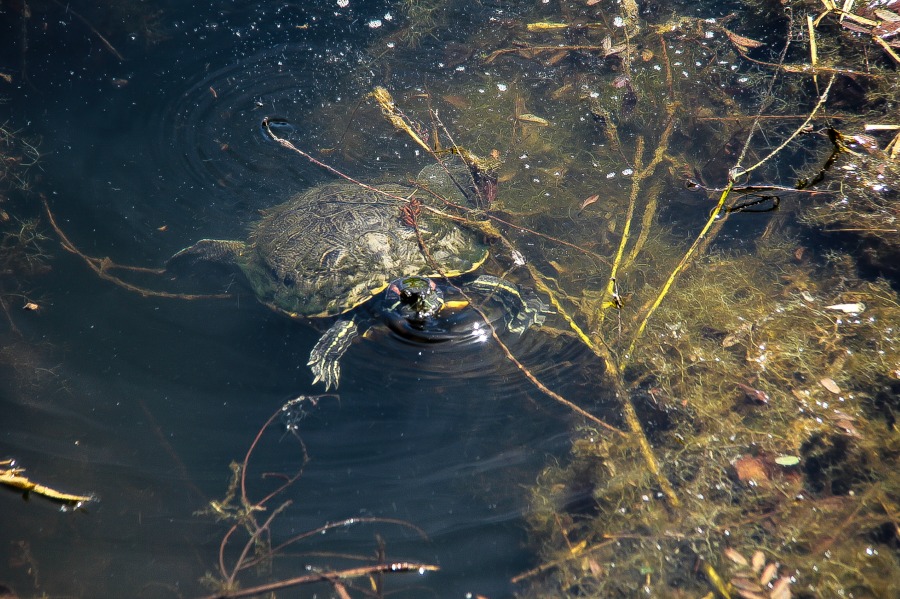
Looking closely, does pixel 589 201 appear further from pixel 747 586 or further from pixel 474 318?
pixel 747 586

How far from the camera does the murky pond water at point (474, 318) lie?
2.75 m

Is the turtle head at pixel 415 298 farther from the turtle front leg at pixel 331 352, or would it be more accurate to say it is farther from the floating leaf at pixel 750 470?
the floating leaf at pixel 750 470

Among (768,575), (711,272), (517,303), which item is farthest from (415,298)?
(768,575)

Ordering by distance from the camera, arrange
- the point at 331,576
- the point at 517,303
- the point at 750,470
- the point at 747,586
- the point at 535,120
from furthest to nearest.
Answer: the point at 535,120, the point at 517,303, the point at 750,470, the point at 331,576, the point at 747,586

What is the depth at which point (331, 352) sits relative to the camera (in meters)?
3.57

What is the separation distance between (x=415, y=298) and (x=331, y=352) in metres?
0.73

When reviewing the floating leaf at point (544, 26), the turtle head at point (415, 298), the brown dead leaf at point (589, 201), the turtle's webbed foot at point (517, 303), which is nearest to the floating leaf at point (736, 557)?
the turtle's webbed foot at point (517, 303)

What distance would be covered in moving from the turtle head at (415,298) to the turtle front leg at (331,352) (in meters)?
0.37

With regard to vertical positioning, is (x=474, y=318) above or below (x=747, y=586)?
above

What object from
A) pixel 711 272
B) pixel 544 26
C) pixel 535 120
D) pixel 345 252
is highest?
pixel 544 26

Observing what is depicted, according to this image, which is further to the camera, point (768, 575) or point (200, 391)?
point (200, 391)

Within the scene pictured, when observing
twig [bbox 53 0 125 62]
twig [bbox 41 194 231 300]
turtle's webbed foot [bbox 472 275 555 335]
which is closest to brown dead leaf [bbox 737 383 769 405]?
turtle's webbed foot [bbox 472 275 555 335]

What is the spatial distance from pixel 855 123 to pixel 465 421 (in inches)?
144

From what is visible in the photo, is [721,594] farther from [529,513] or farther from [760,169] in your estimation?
[760,169]
